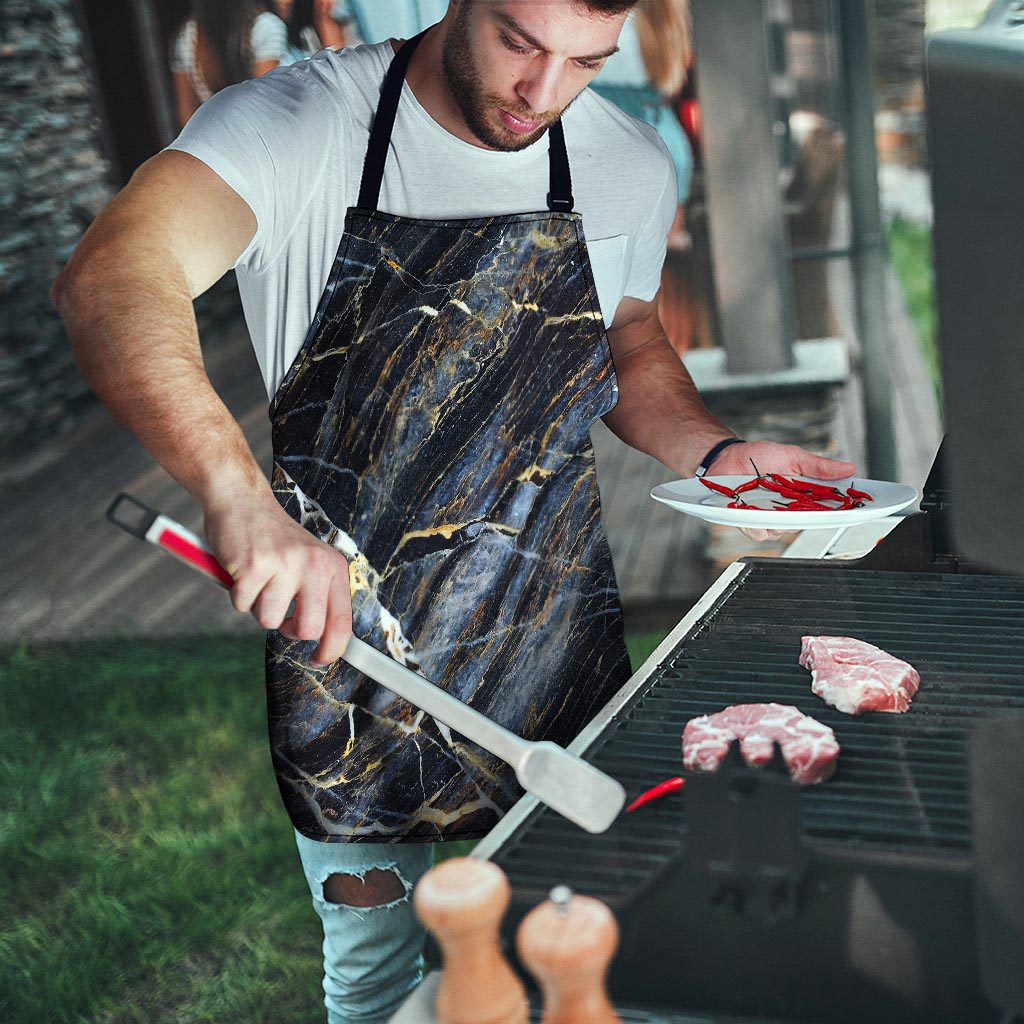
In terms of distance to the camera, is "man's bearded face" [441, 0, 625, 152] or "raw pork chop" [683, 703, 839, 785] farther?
"man's bearded face" [441, 0, 625, 152]

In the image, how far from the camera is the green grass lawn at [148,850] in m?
2.95

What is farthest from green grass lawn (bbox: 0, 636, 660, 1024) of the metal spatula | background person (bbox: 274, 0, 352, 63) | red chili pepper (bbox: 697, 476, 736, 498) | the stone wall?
background person (bbox: 274, 0, 352, 63)

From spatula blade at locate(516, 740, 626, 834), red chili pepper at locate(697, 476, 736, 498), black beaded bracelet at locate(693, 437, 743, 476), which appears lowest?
black beaded bracelet at locate(693, 437, 743, 476)

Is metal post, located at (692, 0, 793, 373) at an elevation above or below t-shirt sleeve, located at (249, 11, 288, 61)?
below

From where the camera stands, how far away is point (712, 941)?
1013 millimetres

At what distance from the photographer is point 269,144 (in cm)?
170

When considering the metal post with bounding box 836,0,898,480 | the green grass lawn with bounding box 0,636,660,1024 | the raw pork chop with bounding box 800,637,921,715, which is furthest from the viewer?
the metal post with bounding box 836,0,898,480

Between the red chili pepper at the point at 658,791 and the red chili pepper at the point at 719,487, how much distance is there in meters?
0.63

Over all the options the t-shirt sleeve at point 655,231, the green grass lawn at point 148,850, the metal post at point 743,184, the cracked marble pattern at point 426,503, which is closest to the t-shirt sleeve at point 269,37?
the metal post at point 743,184

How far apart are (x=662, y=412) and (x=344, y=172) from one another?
26.6 inches

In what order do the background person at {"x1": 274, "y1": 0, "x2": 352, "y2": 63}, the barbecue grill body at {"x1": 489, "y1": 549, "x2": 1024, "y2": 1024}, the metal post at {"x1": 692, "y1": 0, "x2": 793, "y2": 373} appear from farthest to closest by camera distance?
the background person at {"x1": 274, "y1": 0, "x2": 352, "y2": 63}, the metal post at {"x1": 692, "y1": 0, "x2": 793, "y2": 373}, the barbecue grill body at {"x1": 489, "y1": 549, "x2": 1024, "y2": 1024}

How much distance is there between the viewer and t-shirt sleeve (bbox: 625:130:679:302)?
207cm

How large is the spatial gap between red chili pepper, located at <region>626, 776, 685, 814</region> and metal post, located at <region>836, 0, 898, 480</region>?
3.45 metres

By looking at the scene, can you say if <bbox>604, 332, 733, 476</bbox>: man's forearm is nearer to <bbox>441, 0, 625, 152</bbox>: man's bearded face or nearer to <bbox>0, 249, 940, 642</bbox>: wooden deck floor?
<bbox>441, 0, 625, 152</bbox>: man's bearded face
